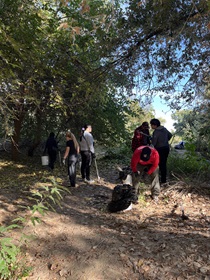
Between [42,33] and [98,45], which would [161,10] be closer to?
[98,45]

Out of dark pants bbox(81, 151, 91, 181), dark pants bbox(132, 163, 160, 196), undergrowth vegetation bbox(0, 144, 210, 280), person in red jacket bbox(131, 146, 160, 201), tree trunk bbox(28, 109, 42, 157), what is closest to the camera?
undergrowth vegetation bbox(0, 144, 210, 280)

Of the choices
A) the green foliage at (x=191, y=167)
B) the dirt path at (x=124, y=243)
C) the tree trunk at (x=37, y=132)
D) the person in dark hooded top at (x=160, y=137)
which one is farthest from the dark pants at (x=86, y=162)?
the tree trunk at (x=37, y=132)

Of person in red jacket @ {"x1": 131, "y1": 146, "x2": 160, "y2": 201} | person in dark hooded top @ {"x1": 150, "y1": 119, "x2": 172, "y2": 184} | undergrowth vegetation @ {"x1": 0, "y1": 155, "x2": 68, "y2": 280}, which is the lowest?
undergrowth vegetation @ {"x1": 0, "y1": 155, "x2": 68, "y2": 280}

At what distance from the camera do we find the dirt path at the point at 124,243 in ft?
10.4

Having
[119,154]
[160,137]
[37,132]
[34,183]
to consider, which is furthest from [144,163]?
[119,154]

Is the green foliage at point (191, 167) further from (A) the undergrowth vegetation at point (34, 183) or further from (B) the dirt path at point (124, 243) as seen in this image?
(B) the dirt path at point (124, 243)

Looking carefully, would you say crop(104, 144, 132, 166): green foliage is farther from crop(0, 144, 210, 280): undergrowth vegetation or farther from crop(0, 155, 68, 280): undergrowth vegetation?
crop(0, 155, 68, 280): undergrowth vegetation

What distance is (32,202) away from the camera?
6.14 metres

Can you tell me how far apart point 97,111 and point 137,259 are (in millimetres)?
9486

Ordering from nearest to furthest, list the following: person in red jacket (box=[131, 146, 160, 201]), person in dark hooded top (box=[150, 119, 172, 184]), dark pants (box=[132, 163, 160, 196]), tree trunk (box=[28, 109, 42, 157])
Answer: person in red jacket (box=[131, 146, 160, 201]) < dark pants (box=[132, 163, 160, 196]) < person in dark hooded top (box=[150, 119, 172, 184]) < tree trunk (box=[28, 109, 42, 157])

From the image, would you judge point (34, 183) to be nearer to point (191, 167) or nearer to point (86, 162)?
point (86, 162)

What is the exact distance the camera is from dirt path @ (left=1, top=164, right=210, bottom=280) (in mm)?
3182

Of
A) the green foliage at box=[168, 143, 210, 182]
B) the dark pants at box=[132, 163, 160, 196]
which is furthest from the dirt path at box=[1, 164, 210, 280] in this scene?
the green foliage at box=[168, 143, 210, 182]

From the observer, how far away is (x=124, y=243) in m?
3.88
